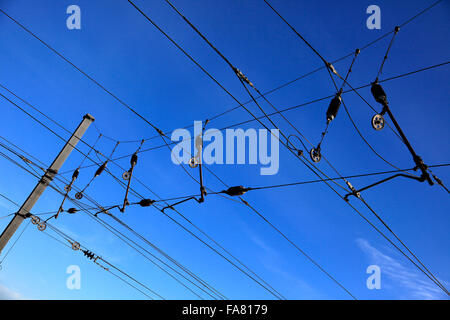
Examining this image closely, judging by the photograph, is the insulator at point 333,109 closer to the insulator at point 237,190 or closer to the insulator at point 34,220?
the insulator at point 237,190

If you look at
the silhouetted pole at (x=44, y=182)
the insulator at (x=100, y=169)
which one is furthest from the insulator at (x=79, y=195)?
the silhouetted pole at (x=44, y=182)

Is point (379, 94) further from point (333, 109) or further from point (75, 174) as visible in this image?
point (75, 174)

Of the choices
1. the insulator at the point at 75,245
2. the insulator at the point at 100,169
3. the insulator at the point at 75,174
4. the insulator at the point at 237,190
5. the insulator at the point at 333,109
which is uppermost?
the insulator at the point at 333,109

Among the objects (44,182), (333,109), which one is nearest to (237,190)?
(333,109)

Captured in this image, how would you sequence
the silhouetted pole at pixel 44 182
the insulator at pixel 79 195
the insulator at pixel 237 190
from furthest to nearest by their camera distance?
the insulator at pixel 79 195 → the silhouetted pole at pixel 44 182 → the insulator at pixel 237 190

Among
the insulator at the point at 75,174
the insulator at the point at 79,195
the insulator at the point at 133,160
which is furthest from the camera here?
the insulator at the point at 75,174

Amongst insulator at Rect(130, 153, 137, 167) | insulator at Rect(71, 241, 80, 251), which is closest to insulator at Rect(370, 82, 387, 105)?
insulator at Rect(130, 153, 137, 167)

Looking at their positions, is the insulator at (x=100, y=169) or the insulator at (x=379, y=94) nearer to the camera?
the insulator at (x=379, y=94)

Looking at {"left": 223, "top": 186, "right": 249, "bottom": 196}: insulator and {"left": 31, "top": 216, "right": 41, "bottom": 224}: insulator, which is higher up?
{"left": 223, "top": 186, "right": 249, "bottom": 196}: insulator

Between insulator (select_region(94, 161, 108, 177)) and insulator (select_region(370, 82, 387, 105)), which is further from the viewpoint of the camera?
insulator (select_region(94, 161, 108, 177))

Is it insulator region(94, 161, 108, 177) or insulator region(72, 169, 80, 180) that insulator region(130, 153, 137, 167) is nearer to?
insulator region(94, 161, 108, 177)
